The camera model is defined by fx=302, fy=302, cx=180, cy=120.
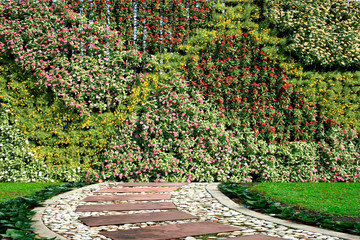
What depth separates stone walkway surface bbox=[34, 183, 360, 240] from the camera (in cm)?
290

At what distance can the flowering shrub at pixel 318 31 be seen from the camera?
788cm

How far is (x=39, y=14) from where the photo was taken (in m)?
7.16

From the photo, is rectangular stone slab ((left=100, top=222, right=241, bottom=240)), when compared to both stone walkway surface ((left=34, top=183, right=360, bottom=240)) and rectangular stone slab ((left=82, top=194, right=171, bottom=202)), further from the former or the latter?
rectangular stone slab ((left=82, top=194, right=171, bottom=202))

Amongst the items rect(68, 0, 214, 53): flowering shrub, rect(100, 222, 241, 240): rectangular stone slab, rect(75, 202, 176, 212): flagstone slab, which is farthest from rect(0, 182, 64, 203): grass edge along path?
rect(68, 0, 214, 53): flowering shrub

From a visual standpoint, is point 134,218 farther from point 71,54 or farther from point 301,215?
point 71,54

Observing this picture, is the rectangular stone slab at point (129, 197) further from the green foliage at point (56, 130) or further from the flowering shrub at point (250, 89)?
the flowering shrub at point (250, 89)

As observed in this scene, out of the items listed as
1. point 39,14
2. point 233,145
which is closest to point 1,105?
point 39,14

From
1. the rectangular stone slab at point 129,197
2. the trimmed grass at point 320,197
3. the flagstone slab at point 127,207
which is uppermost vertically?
the flagstone slab at point 127,207

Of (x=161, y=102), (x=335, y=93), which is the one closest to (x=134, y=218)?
(x=161, y=102)

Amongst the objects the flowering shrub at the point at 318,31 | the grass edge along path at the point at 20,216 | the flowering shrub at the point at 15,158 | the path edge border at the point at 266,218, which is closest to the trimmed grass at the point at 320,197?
the path edge border at the point at 266,218

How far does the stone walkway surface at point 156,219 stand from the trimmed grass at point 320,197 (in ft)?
2.97

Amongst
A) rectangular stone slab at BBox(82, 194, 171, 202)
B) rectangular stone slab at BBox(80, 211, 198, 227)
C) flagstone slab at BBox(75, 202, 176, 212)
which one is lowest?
rectangular stone slab at BBox(82, 194, 171, 202)

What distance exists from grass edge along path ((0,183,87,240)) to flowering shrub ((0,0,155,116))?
266cm

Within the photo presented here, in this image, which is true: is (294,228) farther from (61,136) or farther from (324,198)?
(61,136)
